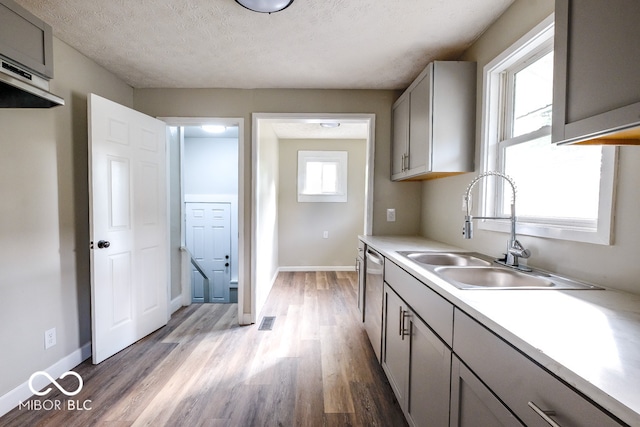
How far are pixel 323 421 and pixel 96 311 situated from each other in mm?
1805

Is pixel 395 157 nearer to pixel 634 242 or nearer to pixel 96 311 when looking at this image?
pixel 634 242

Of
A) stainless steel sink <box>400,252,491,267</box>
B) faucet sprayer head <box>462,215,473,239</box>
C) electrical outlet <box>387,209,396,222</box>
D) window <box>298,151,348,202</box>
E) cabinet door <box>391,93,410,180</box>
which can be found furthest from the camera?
window <box>298,151,348,202</box>

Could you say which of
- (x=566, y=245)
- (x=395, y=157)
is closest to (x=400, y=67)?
(x=395, y=157)

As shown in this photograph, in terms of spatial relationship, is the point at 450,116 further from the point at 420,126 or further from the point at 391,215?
the point at 391,215

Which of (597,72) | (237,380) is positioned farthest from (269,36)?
(237,380)

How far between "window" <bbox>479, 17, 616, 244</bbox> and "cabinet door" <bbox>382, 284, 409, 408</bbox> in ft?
2.48

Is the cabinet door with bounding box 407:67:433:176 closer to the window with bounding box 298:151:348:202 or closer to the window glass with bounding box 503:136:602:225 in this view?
the window glass with bounding box 503:136:602:225

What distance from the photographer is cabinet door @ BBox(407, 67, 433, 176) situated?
1.90 m

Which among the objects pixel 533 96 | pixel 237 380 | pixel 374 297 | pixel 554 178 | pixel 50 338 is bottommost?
pixel 237 380

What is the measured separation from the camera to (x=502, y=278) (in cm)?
137

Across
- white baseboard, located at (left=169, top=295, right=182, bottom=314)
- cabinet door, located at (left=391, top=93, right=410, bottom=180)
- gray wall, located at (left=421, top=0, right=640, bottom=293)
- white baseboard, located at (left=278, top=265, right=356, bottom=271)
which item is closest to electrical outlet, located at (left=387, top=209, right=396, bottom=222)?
cabinet door, located at (left=391, top=93, right=410, bottom=180)

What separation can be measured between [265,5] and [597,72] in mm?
1533

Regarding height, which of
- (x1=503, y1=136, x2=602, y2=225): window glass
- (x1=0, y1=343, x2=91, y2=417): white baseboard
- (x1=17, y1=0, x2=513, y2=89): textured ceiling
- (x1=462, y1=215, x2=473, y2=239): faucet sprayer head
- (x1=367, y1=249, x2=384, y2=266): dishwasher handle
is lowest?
(x1=0, y1=343, x2=91, y2=417): white baseboard

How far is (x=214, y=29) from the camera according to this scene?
1.79 m
